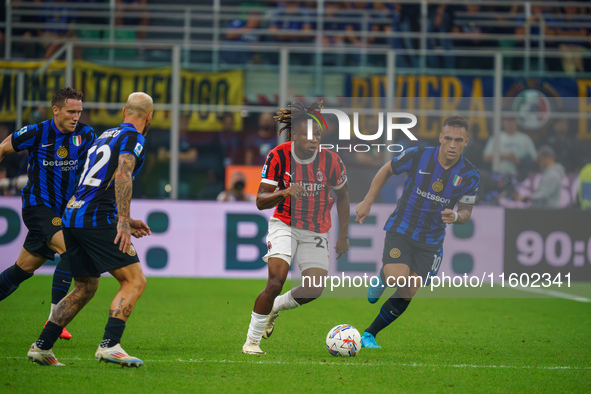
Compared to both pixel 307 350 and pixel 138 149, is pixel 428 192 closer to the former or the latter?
pixel 307 350

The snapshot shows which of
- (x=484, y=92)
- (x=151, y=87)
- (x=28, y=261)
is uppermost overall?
(x=484, y=92)

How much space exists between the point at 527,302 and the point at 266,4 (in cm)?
969

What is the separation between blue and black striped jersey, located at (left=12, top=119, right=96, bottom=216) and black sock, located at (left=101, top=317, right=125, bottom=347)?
6.40 feet

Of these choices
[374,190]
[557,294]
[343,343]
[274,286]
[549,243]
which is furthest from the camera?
[557,294]

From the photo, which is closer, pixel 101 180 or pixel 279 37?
pixel 101 180

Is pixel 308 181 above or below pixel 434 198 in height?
above

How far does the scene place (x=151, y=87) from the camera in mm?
14938

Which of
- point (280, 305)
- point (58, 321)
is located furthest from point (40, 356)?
point (280, 305)

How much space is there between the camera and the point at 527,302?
447 inches

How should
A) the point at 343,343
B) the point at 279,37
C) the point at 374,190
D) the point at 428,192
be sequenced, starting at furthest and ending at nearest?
1. the point at 279,37
2. the point at 374,190
3. the point at 428,192
4. the point at 343,343

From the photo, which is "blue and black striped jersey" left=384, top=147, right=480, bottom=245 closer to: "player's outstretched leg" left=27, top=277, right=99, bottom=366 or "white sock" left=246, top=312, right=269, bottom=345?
"white sock" left=246, top=312, right=269, bottom=345

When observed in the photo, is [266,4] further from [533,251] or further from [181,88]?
[533,251]

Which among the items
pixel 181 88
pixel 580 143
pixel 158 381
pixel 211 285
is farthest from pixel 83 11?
pixel 158 381

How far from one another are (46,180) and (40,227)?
46 centimetres
